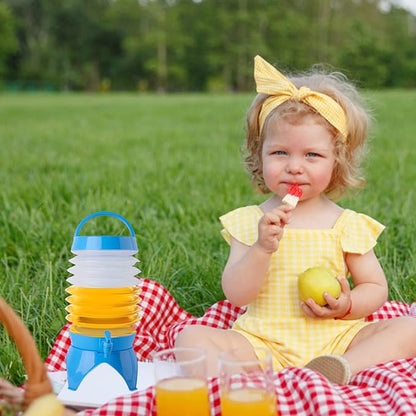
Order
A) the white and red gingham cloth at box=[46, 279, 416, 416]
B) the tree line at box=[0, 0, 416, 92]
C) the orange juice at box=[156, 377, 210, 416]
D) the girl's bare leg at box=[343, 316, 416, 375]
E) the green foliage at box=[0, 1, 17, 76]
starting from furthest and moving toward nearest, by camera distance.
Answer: the green foliage at box=[0, 1, 17, 76]
the tree line at box=[0, 0, 416, 92]
the girl's bare leg at box=[343, 316, 416, 375]
the white and red gingham cloth at box=[46, 279, 416, 416]
the orange juice at box=[156, 377, 210, 416]

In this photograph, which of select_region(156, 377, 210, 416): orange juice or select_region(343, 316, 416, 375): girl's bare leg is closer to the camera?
select_region(156, 377, 210, 416): orange juice

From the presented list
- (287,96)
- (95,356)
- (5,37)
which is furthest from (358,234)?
(5,37)

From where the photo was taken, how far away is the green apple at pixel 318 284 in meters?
2.30

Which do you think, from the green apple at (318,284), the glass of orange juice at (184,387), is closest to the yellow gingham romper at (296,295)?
the green apple at (318,284)

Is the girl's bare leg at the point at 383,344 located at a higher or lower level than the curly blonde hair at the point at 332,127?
lower

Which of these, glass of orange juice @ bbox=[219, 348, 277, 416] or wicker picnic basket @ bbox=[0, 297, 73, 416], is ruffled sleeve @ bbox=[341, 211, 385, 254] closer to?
glass of orange juice @ bbox=[219, 348, 277, 416]

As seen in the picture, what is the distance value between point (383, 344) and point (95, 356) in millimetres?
932

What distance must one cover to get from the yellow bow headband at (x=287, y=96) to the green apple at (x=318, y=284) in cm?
52

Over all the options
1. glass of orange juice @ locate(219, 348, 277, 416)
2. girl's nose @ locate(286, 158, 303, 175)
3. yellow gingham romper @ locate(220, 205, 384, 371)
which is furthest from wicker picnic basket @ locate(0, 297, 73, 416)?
girl's nose @ locate(286, 158, 303, 175)

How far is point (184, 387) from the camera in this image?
1.63 meters

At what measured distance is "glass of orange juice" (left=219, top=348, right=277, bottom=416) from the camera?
158 centimetres

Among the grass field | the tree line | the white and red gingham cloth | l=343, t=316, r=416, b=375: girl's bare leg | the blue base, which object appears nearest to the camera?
the white and red gingham cloth

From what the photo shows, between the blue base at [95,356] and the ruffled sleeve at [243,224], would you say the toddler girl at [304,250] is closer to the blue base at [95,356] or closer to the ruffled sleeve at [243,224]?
the ruffled sleeve at [243,224]

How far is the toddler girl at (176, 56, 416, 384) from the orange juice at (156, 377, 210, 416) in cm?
60
